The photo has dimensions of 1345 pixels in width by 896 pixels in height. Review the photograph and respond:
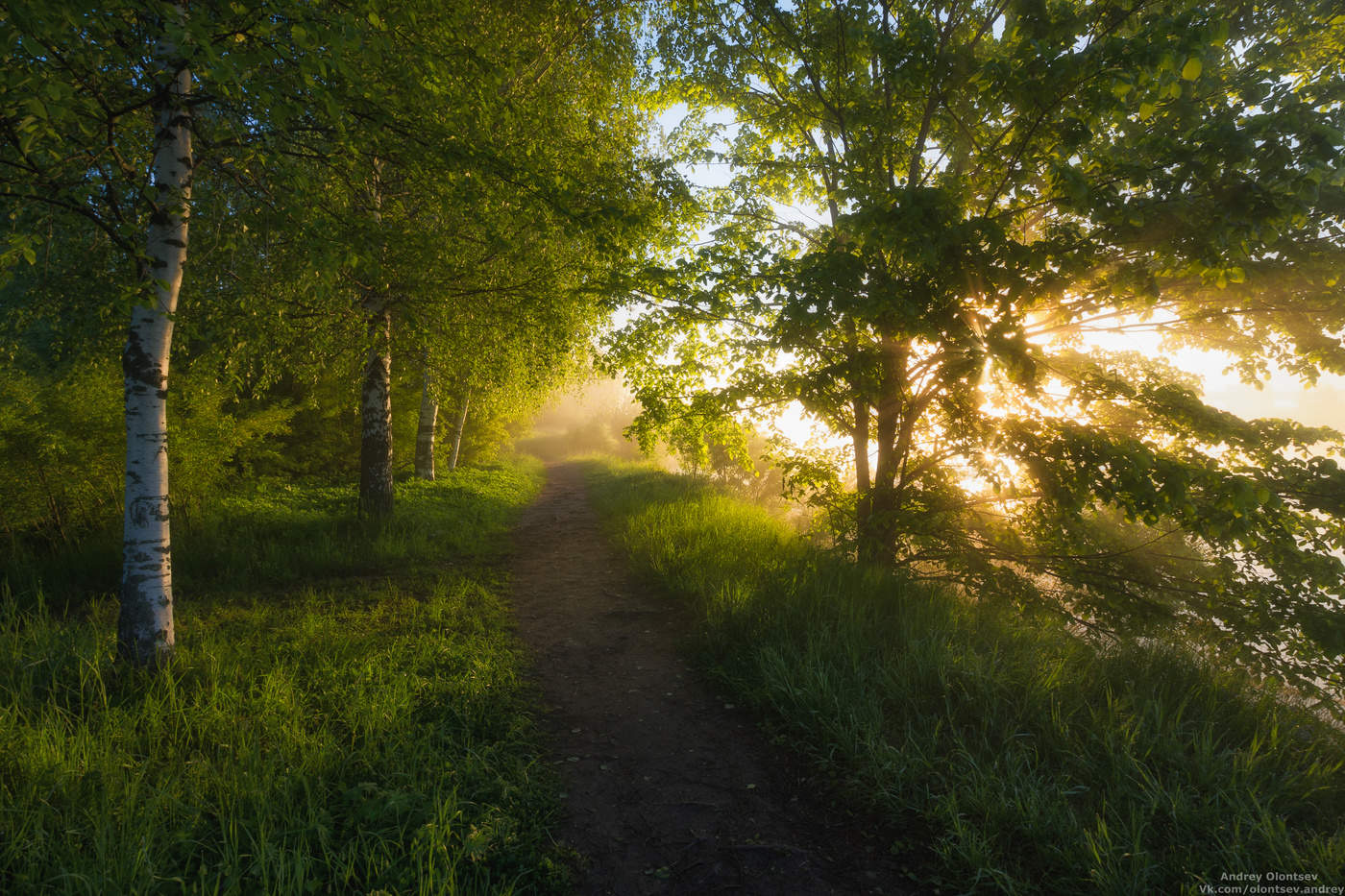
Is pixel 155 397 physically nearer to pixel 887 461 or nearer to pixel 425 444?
pixel 887 461

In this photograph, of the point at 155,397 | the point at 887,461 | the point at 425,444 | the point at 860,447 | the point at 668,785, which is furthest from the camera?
the point at 425,444

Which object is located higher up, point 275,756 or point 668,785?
point 275,756

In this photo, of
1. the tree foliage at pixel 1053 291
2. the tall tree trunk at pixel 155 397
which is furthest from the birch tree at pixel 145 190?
the tree foliage at pixel 1053 291

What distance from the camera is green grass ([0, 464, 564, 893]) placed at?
8.21 ft

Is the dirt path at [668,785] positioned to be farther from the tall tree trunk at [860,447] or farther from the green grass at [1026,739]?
the tall tree trunk at [860,447]

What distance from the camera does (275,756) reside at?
3209mm

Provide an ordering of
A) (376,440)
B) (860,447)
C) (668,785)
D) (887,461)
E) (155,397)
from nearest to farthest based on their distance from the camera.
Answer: (668,785)
(155,397)
(887,461)
(860,447)
(376,440)

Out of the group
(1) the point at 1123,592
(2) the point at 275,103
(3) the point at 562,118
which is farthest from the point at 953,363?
(3) the point at 562,118

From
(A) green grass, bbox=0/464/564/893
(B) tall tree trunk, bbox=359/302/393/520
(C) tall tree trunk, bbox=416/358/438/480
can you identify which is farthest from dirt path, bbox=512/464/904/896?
(C) tall tree trunk, bbox=416/358/438/480

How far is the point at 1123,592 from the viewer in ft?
18.6

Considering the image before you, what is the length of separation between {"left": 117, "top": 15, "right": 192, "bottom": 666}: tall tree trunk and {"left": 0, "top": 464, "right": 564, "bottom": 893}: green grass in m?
0.33

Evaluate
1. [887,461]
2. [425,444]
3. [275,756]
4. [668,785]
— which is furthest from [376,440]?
[887,461]

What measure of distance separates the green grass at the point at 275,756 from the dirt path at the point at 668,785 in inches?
12.6

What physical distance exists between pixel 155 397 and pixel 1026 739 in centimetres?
684
